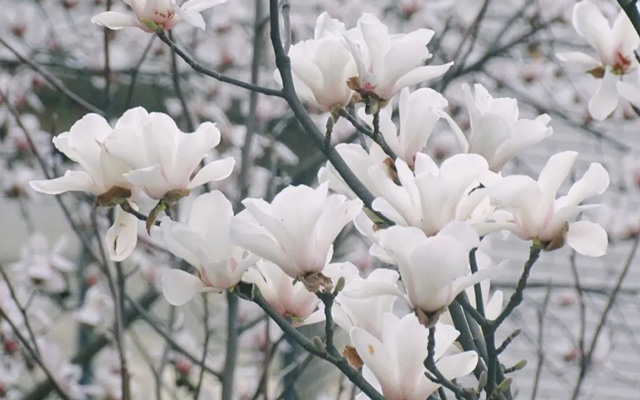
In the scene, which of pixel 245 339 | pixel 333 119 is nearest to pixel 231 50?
pixel 245 339

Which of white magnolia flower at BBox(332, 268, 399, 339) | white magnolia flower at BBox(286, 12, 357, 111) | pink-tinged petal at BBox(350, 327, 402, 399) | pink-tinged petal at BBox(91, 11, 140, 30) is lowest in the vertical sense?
pink-tinged petal at BBox(350, 327, 402, 399)

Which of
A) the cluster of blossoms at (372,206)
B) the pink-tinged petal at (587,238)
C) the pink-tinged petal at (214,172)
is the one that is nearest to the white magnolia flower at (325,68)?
the cluster of blossoms at (372,206)

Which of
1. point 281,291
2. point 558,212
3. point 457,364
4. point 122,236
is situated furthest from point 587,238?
point 122,236

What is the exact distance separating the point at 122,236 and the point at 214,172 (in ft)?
0.32

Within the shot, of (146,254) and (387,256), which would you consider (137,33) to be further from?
(387,256)

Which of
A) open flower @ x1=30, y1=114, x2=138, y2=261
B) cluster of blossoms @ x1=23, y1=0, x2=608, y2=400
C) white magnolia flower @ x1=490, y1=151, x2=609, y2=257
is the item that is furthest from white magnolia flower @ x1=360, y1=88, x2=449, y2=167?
open flower @ x1=30, y1=114, x2=138, y2=261

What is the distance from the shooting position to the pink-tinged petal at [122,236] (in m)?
0.78

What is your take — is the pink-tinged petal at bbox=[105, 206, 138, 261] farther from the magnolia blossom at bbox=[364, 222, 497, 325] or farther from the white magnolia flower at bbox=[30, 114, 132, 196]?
the magnolia blossom at bbox=[364, 222, 497, 325]

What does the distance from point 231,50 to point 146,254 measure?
718 mm

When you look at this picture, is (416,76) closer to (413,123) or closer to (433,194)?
(413,123)

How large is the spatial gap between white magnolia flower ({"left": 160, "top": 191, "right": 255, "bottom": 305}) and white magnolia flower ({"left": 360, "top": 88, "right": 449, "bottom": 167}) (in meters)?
0.16

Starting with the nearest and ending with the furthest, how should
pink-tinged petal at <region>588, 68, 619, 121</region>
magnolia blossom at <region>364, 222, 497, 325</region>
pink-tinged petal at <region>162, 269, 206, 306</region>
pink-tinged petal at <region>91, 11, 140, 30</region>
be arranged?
magnolia blossom at <region>364, 222, 497, 325</region>
pink-tinged petal at <region>162, 269, 206, 306</region>
pink-tinged petal at <region>91, 11, 140, 30</region>
pink-tinged petal at <region>588, 68, 619, 121</region>

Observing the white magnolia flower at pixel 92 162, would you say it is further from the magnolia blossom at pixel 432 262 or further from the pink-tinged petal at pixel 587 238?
the pink-tinged petal at pixel 587 238

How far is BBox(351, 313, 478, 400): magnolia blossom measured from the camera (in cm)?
67
